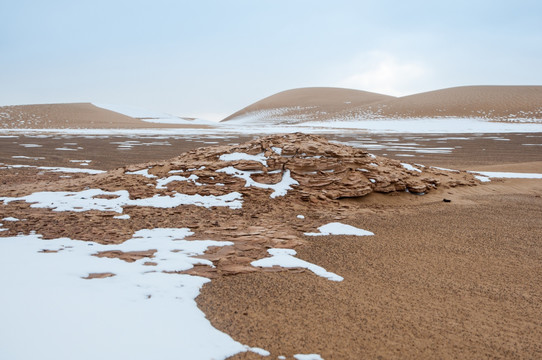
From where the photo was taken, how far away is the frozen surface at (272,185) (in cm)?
815

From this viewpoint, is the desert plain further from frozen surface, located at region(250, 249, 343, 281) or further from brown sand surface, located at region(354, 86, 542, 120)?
brown sand surface, located at region(354, 86, 542, 120)

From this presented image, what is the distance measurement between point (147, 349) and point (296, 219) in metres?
4.15

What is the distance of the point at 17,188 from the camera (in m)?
8.88

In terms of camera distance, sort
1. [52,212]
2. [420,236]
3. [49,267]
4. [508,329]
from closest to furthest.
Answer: [508,329]
[49,267]
[420,236]
[52,212]

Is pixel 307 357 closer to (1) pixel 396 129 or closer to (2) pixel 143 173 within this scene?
(2) pixel 143 173

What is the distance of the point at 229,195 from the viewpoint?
26.2ft

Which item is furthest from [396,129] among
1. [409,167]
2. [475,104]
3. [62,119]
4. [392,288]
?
[392,288]

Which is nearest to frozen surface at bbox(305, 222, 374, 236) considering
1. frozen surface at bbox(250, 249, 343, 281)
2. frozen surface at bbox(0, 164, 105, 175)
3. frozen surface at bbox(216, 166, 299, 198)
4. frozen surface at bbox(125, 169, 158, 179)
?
frozen surface at bbox(250, 249, 343, 281)

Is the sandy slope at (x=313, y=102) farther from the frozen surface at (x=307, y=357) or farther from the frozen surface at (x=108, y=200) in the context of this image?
the frozen surface at (x=307, y=357)

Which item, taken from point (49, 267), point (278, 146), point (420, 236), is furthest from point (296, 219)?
point (49, 267)

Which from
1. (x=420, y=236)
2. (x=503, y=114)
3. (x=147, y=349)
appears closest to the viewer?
(x=147, y=349)

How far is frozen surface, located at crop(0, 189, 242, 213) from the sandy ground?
0.43 meters

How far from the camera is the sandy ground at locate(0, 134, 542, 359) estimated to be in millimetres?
3115

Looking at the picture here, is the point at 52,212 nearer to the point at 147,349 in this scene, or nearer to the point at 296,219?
the point at 296,219
